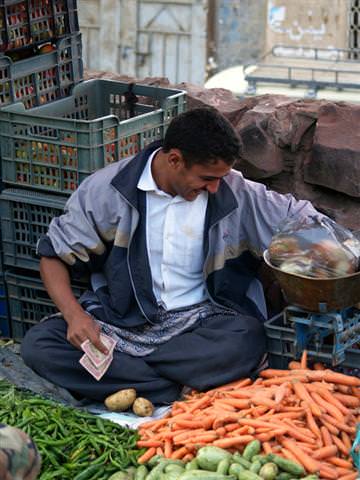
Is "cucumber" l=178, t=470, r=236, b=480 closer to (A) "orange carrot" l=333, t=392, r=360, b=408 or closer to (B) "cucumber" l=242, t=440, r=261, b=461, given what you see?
(B) "cucumber" l=242, t=440, r=261, b=461

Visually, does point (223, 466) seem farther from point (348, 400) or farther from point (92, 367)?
point (92, 367)

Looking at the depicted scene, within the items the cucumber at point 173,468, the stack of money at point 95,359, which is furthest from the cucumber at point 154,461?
the stack of money at point 95,359

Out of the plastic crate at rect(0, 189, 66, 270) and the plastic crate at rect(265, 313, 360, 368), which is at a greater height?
the plastic crate at rect(0, 189, 66, 270)

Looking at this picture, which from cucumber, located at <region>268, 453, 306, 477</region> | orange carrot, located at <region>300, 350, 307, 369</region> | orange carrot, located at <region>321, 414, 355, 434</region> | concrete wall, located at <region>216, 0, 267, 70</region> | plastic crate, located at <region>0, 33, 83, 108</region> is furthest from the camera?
concrete wall, located at <region>216, 0, 267, 70</region>

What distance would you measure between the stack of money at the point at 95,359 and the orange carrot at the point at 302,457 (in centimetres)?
106

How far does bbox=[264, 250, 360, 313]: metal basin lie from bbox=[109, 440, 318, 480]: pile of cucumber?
735mm

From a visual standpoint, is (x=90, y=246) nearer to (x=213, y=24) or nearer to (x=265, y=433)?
(x=265, y=433)

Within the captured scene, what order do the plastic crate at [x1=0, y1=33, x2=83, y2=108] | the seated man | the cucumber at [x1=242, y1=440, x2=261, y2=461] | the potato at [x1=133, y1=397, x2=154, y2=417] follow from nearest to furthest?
the cucumber at [x1=242, y1=440, x2=261, y2=461], the potato at [x1=133, y1=397, x2=154, y2=417], the seated man, the plastic crate at [x1=0, y1=33, x2=83, y2=108]

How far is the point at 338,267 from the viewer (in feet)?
17.0

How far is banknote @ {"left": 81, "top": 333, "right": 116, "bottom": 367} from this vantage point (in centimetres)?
547

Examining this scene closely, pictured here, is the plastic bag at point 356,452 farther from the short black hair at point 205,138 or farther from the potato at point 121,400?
the short black hair at point 205,138

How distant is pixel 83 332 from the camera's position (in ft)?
18.0

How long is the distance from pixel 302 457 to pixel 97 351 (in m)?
1.24

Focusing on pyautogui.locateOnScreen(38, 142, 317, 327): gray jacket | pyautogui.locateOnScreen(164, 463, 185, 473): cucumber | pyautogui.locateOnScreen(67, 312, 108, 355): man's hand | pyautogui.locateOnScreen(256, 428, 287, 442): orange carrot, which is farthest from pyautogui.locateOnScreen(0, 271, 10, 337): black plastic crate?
pyautogui.locateOnScreen(256, 428, 287, 442): orange carrot
